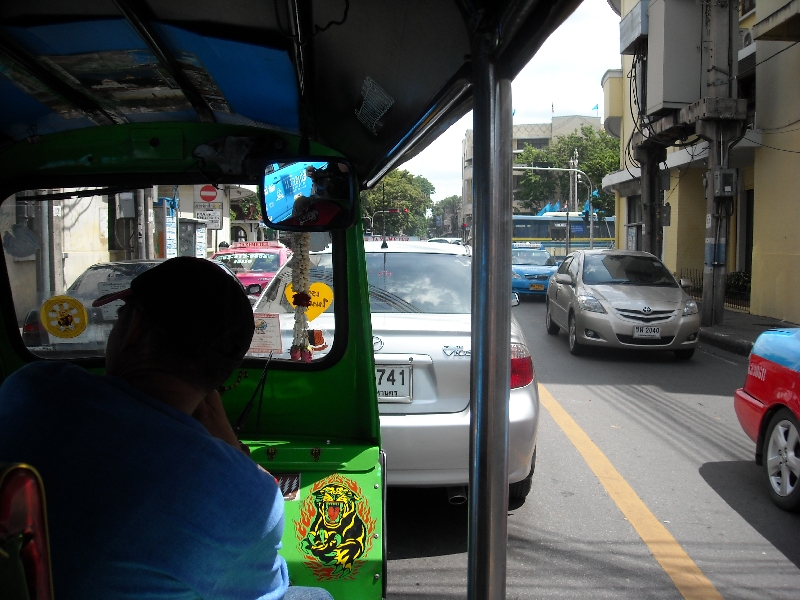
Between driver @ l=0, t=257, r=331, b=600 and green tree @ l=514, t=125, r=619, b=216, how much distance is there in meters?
42.0

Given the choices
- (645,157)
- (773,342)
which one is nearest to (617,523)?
(773,342)

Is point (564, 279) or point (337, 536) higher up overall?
point (564, 279)

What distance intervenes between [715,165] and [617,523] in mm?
11424

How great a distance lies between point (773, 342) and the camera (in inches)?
190

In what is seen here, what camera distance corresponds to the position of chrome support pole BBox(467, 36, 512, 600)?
1457mm

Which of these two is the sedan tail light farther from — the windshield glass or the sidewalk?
the sidewalk

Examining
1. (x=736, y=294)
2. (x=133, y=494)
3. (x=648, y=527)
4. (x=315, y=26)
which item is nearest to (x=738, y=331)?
(x=736, y=294)

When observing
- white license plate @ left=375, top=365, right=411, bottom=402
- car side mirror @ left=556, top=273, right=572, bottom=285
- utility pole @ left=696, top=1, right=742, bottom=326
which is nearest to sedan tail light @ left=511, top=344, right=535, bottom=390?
white license plate @ left=375, top=365, right=411, bottom=402

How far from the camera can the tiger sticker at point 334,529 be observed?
228cm

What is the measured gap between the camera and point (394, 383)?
4.08 metres

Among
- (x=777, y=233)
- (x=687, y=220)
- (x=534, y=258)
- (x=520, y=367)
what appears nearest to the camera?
(x=520, y=367)

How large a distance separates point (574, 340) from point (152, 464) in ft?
33.9

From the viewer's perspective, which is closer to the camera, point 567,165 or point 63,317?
point 63,317

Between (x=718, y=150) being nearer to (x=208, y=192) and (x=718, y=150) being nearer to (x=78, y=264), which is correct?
(x=208, y=192)
